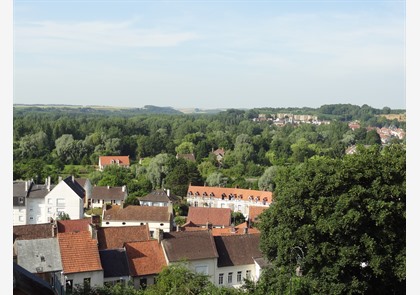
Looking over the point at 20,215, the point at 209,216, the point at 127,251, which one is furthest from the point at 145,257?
the point at 20,215

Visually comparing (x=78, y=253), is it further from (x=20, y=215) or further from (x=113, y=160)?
(x=113, y=160)

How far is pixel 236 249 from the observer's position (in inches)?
777

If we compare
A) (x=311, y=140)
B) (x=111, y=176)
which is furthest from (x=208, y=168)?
(x=311, y=140)

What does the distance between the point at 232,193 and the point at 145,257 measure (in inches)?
959

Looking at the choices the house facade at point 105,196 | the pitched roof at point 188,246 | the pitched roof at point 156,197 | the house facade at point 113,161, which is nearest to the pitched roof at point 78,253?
the pitched roof at point 188,246

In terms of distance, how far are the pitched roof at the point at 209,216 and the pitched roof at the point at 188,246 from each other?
1135cm

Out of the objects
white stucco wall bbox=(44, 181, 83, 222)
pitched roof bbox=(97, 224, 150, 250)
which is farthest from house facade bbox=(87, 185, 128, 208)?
pitched roof bbox=(97, 224, 150, 250)

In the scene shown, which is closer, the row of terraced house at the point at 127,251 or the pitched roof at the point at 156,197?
the row of terraced house at the point at 127,251

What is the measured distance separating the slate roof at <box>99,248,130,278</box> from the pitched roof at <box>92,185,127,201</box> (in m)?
22.9

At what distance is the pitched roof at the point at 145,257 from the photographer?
17.5 meters

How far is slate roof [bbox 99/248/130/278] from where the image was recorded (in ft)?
55.6

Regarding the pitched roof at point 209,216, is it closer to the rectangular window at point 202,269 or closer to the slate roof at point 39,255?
the rectangular window at point 202,269

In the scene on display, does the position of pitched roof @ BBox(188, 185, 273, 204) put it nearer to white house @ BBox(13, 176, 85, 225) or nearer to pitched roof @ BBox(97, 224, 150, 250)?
white house @ BBox(13, 176, 85, 225)

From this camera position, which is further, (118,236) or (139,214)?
(139,214)
